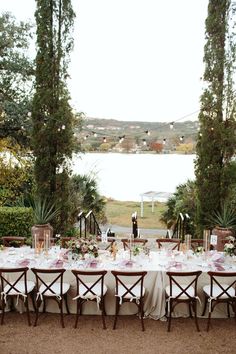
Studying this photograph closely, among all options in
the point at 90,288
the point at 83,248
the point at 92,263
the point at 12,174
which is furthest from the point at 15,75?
the point at 90,288

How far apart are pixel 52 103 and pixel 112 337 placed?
6321 mm

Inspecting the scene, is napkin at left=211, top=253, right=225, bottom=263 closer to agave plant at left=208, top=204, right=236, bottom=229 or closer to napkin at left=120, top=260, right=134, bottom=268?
napkin at left=120, top=260, right=134, bottom=268

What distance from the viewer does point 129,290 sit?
18.1 ft

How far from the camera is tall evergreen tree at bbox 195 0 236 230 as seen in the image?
919cm

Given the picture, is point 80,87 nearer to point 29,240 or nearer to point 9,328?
point 29,240

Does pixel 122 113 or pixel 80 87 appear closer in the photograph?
pixel 80 87

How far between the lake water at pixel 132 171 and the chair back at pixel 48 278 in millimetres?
5545

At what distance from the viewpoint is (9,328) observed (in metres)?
5.51

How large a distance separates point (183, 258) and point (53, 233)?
14.5ft

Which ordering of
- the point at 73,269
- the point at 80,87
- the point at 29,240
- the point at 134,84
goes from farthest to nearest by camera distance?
the point at 134,84 → the point at 80,87 → the point at 29,240 → the point at 73,269

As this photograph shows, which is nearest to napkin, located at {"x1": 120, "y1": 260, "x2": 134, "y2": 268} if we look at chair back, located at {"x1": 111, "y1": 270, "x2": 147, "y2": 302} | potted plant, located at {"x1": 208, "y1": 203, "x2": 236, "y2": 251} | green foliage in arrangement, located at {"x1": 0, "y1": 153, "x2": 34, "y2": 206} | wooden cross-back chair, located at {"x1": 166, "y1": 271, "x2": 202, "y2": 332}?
chair back, located at {"x1": 111, "y1": 270, "x2": 147, "y2": 302}

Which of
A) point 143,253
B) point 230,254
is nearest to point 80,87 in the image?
point 143,253

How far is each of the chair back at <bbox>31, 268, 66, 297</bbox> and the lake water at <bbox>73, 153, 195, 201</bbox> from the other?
5.54 m

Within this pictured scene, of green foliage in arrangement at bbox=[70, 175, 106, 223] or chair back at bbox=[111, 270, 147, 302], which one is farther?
green foliage in arrangement at bbox=[70, 175, 106, 223]
